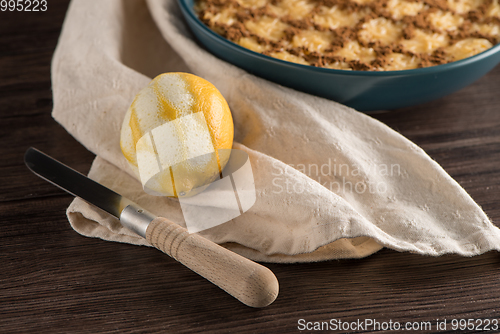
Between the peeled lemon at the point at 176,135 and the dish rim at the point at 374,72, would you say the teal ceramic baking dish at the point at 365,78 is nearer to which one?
the dish rim at the point at 374,72

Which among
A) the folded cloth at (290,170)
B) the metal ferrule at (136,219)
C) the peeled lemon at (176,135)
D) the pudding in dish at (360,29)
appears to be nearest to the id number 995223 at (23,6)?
the folded cloth at (290,170)

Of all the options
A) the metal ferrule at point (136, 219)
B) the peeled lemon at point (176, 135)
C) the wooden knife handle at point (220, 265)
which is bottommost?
the metal ferrule at point (136, 219)

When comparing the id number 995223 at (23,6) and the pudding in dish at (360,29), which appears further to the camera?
the id number 995223 at (23,6)

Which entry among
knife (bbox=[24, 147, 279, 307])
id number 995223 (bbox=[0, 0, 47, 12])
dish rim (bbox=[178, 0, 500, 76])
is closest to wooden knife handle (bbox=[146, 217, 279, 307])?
knife (bbox=[24, 147, 279, 307])

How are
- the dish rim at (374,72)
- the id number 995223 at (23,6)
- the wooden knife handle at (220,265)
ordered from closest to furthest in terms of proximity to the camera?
the wooden knife handle at (220,265), the dish rim at (374,72), the id number 995223 at (23,6)

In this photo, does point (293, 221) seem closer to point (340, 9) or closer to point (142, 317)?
point (142, 317)

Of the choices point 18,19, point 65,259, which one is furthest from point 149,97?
point 18,19

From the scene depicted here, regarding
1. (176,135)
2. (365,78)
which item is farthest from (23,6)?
(365,78)

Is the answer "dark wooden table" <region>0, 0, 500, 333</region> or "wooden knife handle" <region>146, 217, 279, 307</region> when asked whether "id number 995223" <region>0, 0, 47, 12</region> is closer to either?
"dark wooden table" <region>0, 0, 500, 333</region>
